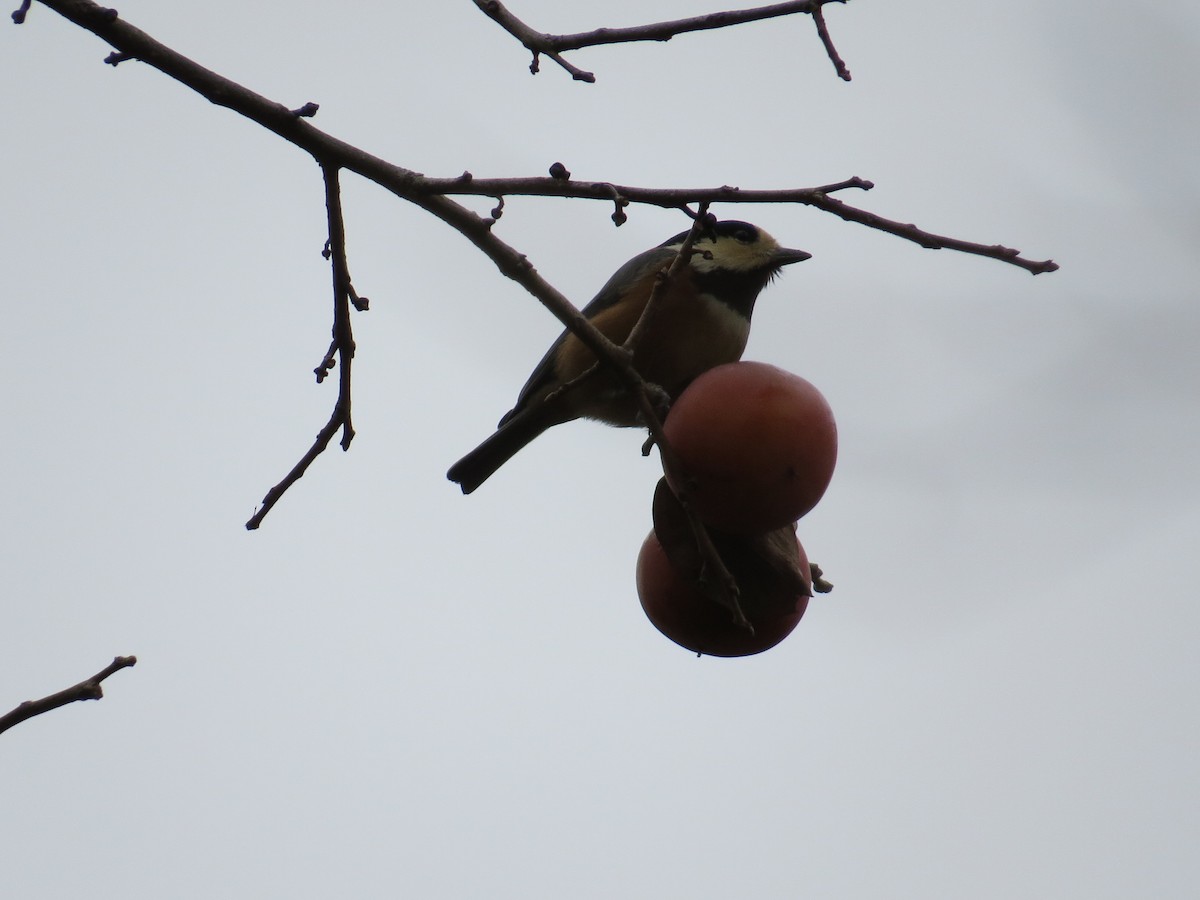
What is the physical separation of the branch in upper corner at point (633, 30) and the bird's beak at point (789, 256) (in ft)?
6.09

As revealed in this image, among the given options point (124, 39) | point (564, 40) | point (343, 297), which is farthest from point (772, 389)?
point (124, 39)

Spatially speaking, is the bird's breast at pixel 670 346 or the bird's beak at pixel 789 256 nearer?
the bird's breast at pixel 670 346

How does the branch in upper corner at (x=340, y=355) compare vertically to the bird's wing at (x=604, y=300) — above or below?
above

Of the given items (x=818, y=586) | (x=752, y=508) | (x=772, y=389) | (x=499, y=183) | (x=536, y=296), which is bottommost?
(x=818, y=586)

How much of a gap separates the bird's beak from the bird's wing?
1.30 feet

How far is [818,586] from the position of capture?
2701mm

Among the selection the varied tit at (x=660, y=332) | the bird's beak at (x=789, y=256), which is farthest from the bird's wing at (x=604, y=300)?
the bird's beak at (x=789, y=256)

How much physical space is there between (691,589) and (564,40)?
3.84 ft

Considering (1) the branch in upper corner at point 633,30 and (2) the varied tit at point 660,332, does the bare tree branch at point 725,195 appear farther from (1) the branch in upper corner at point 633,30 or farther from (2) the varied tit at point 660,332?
(2) the varied tit at point 660,332

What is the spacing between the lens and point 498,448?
4477 mm

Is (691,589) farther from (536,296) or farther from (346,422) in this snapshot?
(346,422)

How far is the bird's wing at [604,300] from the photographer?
4316mm

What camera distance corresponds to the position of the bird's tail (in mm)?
4438

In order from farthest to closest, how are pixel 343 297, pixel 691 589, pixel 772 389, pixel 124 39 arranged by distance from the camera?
pixel 343 297 < pixel 691 589 < pixel 772 389 < pixel 124 39
